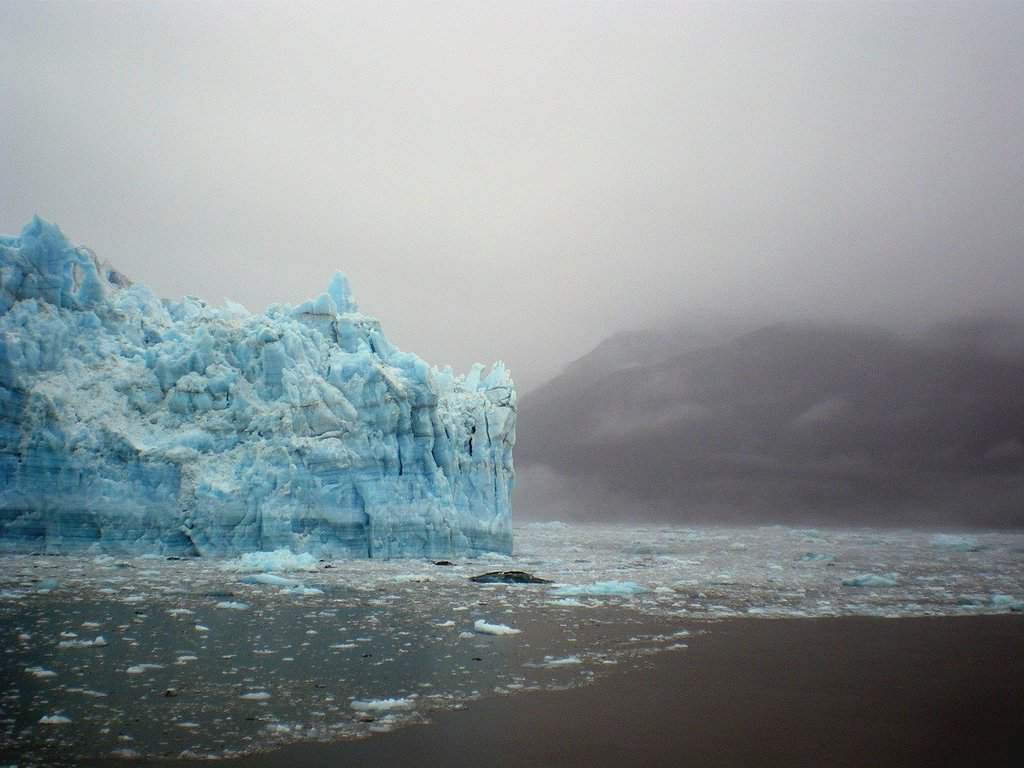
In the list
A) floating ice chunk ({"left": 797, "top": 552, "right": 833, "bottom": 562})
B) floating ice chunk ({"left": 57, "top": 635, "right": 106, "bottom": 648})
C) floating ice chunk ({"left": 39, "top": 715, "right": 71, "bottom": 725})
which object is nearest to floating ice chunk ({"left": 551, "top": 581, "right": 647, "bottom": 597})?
floating ice chunk ({"left": 57, "top": 635, "right": 106, "bottom": 648})

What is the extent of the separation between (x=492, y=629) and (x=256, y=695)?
4340mm

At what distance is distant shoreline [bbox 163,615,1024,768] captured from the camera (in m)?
5.56

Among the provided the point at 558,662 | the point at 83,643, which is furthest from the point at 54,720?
the point at 558,662

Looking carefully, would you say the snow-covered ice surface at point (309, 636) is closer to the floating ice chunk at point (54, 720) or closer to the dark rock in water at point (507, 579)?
the floating ice chunk at point (54, 720)

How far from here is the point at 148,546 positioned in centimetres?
2111

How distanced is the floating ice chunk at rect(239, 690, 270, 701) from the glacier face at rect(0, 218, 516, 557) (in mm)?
15342

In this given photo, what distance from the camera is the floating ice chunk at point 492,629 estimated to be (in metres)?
10.5

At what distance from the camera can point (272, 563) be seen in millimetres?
18031

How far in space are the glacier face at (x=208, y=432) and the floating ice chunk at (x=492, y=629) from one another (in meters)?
12.7

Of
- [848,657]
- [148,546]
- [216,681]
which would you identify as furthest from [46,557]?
[848,657]

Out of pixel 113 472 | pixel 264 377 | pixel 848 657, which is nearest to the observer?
pixel 848 657

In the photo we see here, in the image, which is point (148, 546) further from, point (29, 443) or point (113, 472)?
point (29, 443)

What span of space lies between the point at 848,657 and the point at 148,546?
19362 millimetres

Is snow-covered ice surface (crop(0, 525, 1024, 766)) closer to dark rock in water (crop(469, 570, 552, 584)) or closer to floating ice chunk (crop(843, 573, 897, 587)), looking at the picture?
floating ice chunk (crop(843, 573, 897, 587))
